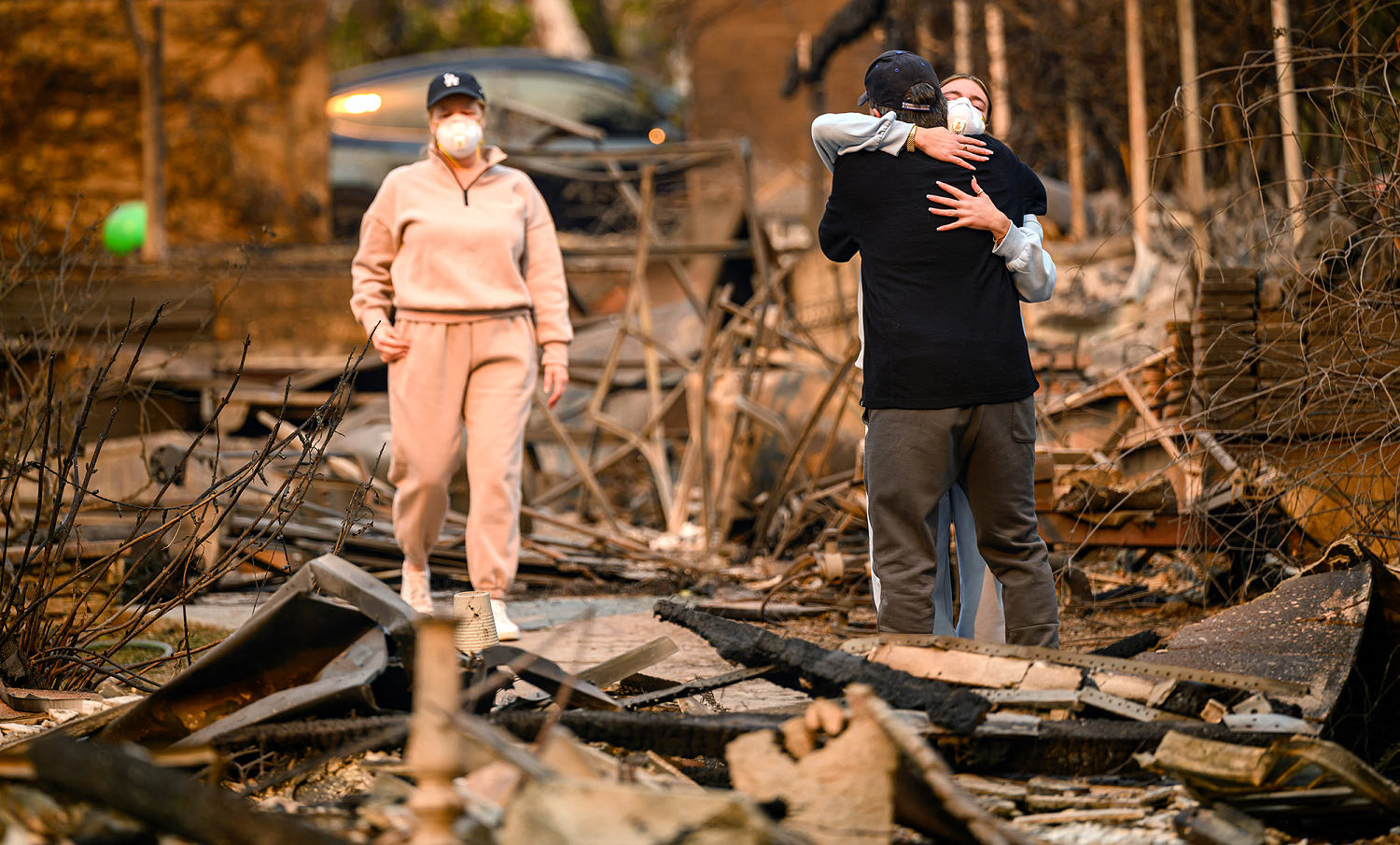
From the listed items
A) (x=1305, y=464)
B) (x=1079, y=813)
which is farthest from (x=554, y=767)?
(x=1305, y=464)

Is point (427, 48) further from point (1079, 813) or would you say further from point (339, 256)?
point (1079, 813)

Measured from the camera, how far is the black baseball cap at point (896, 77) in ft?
12.3

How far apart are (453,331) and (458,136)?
73 cm

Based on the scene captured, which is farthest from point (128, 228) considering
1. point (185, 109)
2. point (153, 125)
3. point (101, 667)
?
point (101, 667)

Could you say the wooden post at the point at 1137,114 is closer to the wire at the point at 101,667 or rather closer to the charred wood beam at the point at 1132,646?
the charred wood beam at the point at 1132,646

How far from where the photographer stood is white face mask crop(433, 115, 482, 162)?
5000mm

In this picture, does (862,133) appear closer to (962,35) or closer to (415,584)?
(415,584)

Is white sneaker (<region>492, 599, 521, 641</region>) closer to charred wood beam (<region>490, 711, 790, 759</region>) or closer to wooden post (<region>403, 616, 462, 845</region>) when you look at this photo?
charred wood beam (<region>490, 711, 790, 759</region>)

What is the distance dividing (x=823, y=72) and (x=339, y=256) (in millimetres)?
4500

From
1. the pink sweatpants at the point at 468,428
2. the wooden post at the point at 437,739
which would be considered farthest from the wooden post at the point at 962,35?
the wooden post at the point at 437,739

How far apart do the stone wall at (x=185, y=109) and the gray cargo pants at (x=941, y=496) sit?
9059 millimetres

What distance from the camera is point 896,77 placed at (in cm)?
375

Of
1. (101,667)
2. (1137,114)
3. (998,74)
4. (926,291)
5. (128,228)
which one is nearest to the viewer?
(926,291)

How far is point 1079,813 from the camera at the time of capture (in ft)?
8.69
